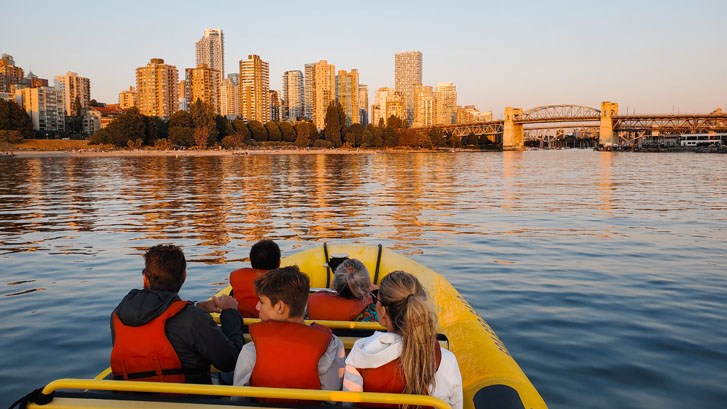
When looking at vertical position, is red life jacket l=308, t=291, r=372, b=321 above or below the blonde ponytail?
below

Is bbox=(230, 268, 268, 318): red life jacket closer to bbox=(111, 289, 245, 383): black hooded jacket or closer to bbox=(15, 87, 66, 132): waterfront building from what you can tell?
bbox=(111, 289, 245, 383): black hooded jacket

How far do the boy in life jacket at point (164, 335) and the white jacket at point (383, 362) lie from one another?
3.43ft

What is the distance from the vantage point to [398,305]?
11.2 feet

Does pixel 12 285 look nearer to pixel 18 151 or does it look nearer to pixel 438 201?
pixel 438 201

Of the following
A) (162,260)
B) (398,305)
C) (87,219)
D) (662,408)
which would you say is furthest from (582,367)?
(87,219)

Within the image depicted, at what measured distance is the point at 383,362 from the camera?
3.38 m

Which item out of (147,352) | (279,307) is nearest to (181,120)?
(147,352)

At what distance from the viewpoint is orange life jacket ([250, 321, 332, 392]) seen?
3.37m

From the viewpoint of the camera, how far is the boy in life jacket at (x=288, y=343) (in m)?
3.37

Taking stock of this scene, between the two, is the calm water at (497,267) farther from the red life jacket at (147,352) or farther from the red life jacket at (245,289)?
the red life jacket at (147,352)

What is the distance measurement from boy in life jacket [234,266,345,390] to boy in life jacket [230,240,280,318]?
1.72 meters

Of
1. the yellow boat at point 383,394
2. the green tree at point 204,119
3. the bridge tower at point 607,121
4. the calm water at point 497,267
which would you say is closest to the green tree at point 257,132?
the green tree at point 204,119

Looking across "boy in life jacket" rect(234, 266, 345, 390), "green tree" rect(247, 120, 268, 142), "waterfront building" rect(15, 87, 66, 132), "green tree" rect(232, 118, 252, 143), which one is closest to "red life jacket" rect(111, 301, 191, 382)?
"boy in life jacket" rect(234, 266, 345, 390)

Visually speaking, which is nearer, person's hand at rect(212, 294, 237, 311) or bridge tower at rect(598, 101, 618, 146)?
person's hand at rect(212, 294, 237, 311)
